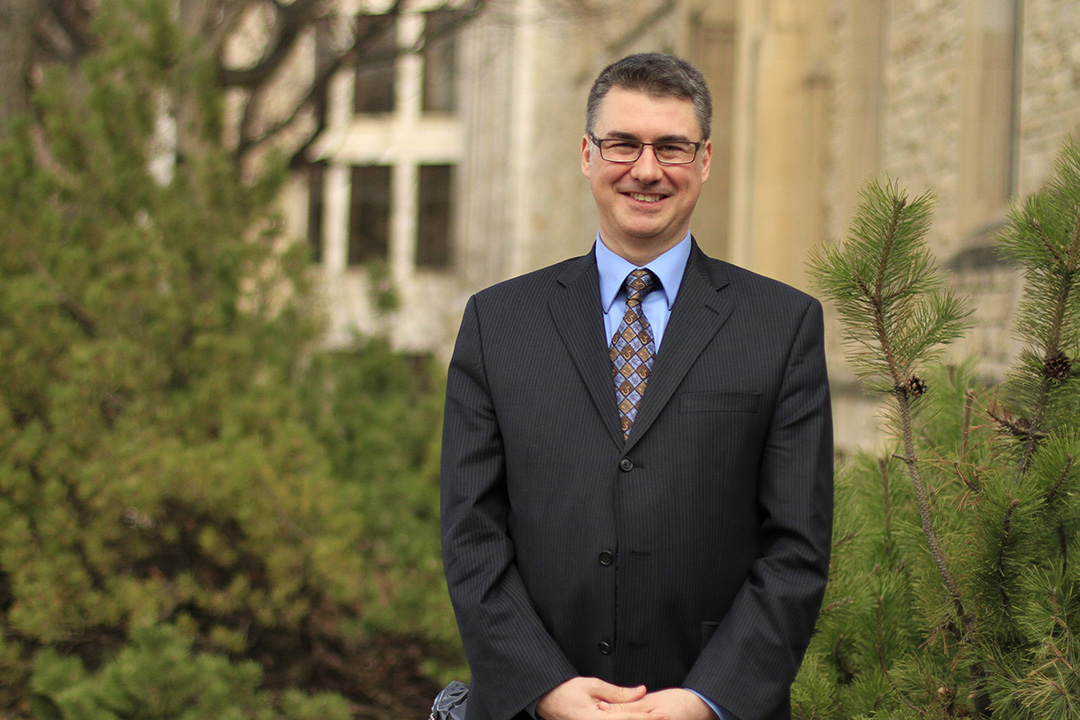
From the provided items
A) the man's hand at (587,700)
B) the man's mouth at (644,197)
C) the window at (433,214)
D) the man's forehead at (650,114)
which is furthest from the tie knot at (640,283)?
the window at (433,214)

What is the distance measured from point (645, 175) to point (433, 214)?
28939 millimetres

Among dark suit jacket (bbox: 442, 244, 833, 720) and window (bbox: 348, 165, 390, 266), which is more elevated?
window (bbox: 348, 165, 390, 266)

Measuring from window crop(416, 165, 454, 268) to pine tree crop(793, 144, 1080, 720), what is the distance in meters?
28.2

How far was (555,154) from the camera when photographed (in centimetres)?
1977

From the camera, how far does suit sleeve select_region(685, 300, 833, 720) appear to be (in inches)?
71.4

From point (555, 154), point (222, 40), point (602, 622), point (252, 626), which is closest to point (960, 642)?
point (602, 622)

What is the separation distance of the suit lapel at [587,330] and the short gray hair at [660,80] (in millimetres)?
309

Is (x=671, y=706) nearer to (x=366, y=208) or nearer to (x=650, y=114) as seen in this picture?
(x=650, y=114)

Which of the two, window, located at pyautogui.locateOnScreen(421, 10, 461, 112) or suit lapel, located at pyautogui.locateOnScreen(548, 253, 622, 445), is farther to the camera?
window, located at pyautogui.locateOnScreen(421, 10, 461, 112)

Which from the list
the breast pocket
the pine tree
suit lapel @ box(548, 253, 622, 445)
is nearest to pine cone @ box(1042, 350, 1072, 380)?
the pine tree

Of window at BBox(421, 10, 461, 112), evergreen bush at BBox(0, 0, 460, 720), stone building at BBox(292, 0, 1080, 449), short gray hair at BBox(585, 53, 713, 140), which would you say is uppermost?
window at BBox(421, 10, 461, 112)

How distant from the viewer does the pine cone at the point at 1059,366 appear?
2.10 meters

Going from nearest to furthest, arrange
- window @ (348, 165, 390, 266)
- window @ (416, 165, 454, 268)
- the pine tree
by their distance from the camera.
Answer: the pine tree
window @ (416, 165, 454, 268)
window @ (348, 165, 390, 266)

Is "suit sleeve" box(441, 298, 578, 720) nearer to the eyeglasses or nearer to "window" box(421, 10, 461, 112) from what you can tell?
the eyeglasses
